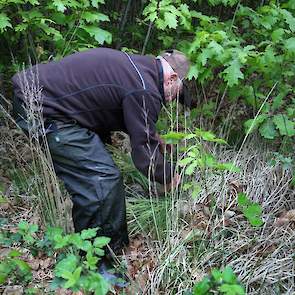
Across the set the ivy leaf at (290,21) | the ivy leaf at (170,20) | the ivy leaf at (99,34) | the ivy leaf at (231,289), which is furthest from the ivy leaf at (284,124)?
the ivy leaf at (231,289)

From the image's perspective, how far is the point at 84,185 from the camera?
3096 mm

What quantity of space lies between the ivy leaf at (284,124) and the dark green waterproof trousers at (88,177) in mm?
1376

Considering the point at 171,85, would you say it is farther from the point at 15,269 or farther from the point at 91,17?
the point at 15,269

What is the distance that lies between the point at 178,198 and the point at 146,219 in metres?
0.35

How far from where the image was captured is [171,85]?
127 inches

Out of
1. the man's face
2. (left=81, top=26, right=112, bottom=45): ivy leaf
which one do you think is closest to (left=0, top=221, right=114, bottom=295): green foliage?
the man's face

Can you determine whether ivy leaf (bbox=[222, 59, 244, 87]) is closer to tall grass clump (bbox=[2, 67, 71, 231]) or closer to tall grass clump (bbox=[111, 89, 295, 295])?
tall grass clump (bbox=[111, 89, 295, 295])

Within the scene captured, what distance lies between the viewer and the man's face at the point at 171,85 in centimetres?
322

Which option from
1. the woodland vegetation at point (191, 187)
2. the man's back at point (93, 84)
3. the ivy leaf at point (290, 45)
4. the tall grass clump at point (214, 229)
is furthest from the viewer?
the ivy leaf at point (290, 45)

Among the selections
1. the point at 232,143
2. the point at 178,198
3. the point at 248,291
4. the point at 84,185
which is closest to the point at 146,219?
the point at 178,198

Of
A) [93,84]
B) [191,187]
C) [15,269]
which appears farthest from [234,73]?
[15,269]

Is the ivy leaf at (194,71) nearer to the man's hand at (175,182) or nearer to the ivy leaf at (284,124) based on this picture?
the ivy leaf at (284,124)

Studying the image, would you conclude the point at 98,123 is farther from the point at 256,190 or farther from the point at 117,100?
the point at 256,190

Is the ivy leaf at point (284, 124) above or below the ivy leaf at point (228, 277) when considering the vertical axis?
above
